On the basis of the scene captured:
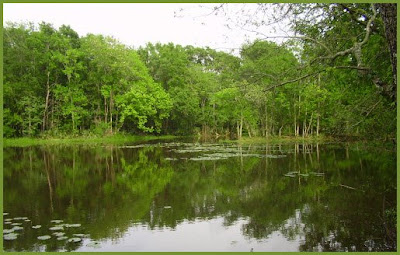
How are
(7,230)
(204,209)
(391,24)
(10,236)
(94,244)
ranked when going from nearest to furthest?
1. (391,24)
2. (94,244)
3. (10,236)
4. (7,230)
5. (204,209)

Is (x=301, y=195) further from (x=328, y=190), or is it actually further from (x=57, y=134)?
(x=57, y=134)

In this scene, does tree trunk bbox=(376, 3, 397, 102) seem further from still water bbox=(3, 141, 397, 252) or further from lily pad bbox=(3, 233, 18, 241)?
lily pad bbox=(3, 233, 18, 241)

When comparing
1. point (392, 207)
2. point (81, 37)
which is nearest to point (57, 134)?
point (81, 37)

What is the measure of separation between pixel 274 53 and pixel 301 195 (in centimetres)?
516

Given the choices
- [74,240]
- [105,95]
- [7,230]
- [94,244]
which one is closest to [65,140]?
[105,95]

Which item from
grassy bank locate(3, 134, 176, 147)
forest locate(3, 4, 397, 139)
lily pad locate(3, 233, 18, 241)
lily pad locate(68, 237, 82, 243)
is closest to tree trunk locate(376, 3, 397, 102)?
lily pad locate(68, 237, 82, 243)

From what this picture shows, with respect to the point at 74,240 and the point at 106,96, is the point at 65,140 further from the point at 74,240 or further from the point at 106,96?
the point at 74,240

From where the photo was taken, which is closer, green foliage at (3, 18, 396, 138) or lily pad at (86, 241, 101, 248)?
lily pad at (86, 241, 101, 248)

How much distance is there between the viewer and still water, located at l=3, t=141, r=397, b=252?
690 cm

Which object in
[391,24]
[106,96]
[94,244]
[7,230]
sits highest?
[106,96]

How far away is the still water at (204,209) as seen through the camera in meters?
6.90

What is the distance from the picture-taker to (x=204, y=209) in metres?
9.47

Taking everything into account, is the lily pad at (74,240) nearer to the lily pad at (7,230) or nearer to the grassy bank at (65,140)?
the lily pad at (7,230)

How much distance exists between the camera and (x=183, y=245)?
6.87m
